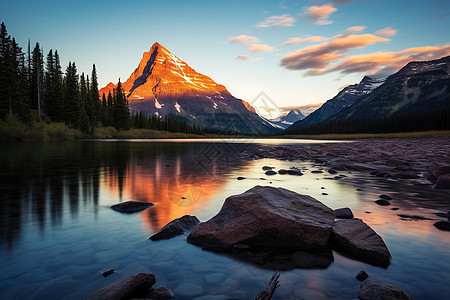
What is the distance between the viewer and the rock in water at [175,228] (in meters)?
7.16

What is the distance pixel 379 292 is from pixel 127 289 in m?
4.13

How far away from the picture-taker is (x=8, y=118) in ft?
209

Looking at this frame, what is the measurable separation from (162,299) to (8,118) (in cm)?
8092

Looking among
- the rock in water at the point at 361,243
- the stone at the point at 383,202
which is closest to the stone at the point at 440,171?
the stone at the point at 383,202

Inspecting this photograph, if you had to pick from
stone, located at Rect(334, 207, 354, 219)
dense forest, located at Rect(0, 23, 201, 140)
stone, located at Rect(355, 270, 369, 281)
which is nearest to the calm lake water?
stone, located at Rect(355, 270, 369, 281)

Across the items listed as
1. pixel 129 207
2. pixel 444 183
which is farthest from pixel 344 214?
pixel 444 183

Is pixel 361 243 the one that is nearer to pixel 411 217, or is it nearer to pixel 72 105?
pixel 411 217

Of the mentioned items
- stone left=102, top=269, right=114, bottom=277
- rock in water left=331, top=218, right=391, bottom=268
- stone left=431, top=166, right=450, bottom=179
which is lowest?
stone left=102, top=269, right=114, bottom=277

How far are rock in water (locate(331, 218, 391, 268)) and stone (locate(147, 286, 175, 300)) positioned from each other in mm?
4345

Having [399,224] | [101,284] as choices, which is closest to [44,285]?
[101,284]

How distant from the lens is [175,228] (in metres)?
7.50

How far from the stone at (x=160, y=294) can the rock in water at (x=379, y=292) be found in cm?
332

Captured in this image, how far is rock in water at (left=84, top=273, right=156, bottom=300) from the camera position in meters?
3.95

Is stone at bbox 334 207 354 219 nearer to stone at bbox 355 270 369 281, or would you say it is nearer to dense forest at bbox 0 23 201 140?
stone at bbox 355 270 369 281
